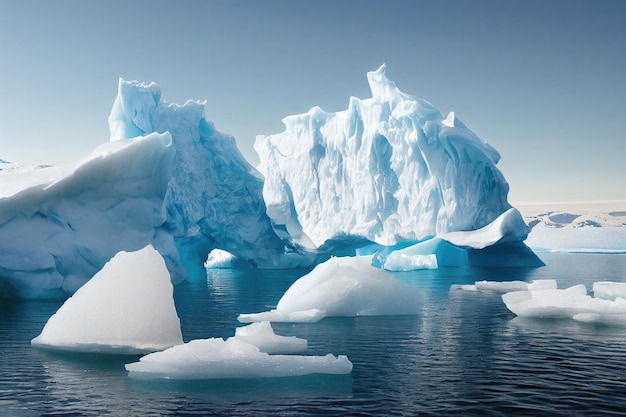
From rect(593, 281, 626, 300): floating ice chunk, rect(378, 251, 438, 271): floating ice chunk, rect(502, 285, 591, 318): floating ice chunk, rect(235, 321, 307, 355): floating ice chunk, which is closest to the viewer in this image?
rect(235, 321, 307, 355): floating ice chunk

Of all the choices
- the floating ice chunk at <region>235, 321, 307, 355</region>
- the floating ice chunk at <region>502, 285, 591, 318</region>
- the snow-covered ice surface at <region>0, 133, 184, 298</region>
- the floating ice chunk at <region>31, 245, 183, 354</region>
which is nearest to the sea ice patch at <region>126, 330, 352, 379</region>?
the floating ice chunk at <region>31, 245, 183, 354</region>

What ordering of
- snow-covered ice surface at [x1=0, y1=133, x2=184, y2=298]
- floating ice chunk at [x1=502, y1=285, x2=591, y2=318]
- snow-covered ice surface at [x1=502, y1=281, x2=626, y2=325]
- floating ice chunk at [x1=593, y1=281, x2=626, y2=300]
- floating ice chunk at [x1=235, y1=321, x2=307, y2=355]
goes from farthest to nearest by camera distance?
1. snow-covered ice surface at [x1=0, y1=133, x2=184, y2=298]
2. floating ice chunk at [x1=593, y1=281, x2=626, y2=300]
3. floating ice chunk at [x1=502, y1=285, x2=591, y2=318]
4. snow-covered ice surface at [x1=502, y1=281, x2=626, y2=325]
5. floating ice chunk at [x1=235, y1=321, x2=307, y2=355]

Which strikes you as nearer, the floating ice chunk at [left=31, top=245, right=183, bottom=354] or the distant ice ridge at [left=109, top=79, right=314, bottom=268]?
the floating ice chunk at [left=31, top=245, right=183, bottom=354]

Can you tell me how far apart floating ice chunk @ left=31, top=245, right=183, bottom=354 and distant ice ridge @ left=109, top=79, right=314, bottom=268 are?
57.0 ft

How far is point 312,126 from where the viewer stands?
133 ft

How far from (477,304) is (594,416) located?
11294 mm

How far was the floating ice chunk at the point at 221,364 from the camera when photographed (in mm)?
8320

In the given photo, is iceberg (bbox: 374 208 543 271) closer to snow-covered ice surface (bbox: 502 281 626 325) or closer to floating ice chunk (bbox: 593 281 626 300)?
floating ice chunk (bbox: 593 281 626 300)

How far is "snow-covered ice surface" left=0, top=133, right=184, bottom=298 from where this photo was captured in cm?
1869

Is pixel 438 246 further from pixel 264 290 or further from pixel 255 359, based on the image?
pixel 255 359

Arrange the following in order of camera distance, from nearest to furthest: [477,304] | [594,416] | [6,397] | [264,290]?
[594,416], [6,397], [477,304], [264,290]

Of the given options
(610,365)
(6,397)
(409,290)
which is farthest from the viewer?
(409,290)

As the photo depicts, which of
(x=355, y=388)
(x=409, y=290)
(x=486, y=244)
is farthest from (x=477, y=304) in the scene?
(x=486, y=244)

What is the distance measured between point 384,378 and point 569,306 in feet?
25.8
